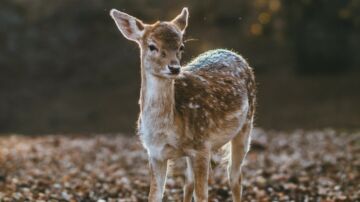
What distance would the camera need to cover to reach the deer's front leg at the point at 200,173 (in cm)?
685

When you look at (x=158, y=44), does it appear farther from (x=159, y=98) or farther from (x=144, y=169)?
(x=144, y=169)

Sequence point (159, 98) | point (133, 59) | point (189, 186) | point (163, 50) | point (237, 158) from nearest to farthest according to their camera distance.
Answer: point (163, 50) < point (159, 98) < point (189, 186) < point (237, 158) < point (133, 59)

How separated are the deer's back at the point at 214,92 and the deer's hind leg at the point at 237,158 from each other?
0.67 ft

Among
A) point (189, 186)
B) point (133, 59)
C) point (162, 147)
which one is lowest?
point (189, 186)

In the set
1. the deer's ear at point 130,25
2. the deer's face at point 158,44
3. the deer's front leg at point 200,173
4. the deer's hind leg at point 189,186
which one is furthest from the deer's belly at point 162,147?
the deer's ear at point 130,25

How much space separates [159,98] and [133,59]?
20.8 meters

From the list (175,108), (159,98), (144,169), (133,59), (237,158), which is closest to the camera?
(159,98)

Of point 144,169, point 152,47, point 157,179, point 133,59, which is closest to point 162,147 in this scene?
point 157,179

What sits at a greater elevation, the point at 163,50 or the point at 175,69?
the point at 163,50

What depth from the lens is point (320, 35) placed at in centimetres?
2398

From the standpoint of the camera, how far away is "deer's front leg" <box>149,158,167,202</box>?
22.7 ft

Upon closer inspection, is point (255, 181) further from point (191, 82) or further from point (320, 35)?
point (320, 35)

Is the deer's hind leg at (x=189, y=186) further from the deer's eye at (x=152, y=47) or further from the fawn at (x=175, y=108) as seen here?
the deer's eye at (x=152, y=47)

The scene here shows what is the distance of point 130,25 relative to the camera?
23.0 feet
